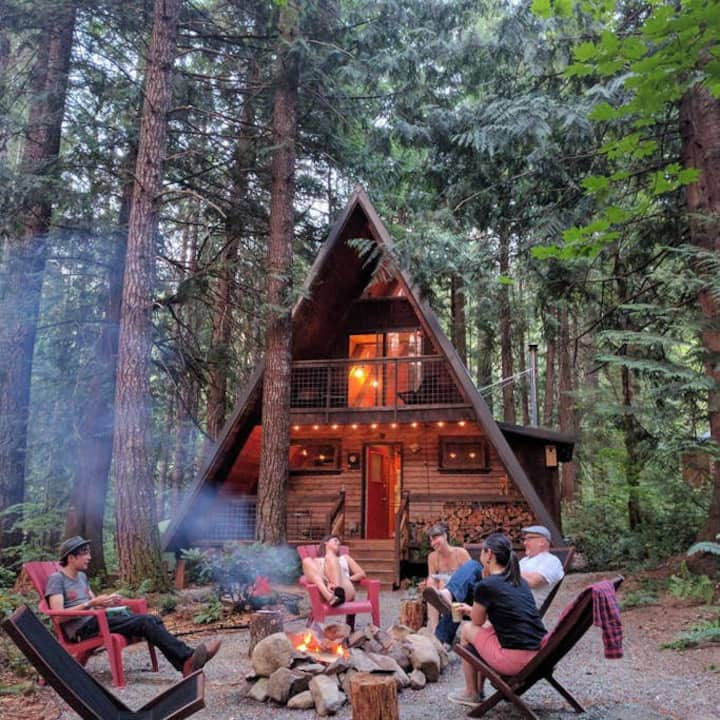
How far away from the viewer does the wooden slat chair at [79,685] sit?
9.39 ft

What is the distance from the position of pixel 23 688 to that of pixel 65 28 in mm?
10251

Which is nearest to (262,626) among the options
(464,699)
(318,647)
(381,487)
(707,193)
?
(318,647)

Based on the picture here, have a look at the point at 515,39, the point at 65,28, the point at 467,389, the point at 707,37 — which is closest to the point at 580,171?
the point at 515,39

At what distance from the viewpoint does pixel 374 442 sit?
1339 cm

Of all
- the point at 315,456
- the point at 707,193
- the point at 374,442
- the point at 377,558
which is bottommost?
the point at 377,558

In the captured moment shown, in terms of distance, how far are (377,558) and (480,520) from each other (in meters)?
2.11

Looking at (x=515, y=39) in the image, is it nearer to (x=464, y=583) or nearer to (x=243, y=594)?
(x=464, y=583)

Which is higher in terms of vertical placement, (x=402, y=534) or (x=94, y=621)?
(x=94, y=621)

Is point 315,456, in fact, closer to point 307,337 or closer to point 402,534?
point 307,337

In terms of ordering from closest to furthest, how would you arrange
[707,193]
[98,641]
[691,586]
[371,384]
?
[98,641] → [691,586] → [707,193] → [371,384]

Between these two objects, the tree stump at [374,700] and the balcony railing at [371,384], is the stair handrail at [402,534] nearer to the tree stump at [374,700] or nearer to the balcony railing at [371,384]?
the balcony railing at [371,384]

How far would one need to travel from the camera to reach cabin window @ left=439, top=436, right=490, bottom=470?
1265 cm

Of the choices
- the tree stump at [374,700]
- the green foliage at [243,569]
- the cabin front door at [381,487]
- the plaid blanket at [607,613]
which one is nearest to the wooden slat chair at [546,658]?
the plaid blanket at [607,613]

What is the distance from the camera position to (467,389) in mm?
10578
